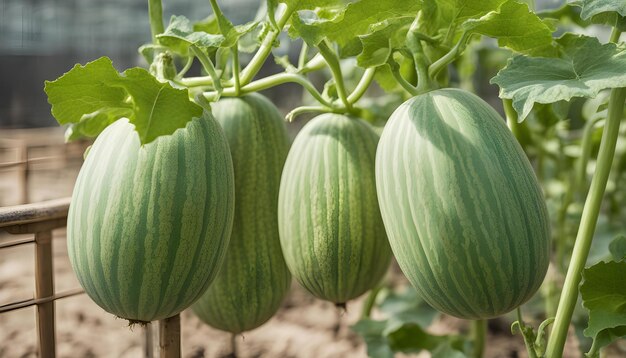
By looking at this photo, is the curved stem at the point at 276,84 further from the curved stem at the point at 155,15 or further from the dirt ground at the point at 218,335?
the dirt ground at the point at 218,335

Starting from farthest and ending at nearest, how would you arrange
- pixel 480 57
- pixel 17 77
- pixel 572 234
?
pixel 17 77 < pixel 480 57 < pixel 572 234

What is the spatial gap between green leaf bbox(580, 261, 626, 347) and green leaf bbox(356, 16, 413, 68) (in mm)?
272

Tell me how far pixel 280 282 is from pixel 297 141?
0.56 feet

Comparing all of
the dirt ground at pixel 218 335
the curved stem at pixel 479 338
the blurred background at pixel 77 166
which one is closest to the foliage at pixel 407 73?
the curved stem at pixel 479 338

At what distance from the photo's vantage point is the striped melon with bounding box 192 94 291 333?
0.75 meters

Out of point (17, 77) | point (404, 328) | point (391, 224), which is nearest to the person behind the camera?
point (391, 224)

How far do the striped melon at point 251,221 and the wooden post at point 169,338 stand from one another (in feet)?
0.13

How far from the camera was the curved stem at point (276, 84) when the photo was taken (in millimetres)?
718

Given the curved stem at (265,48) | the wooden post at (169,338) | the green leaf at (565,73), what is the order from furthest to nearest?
the wooden post at (169,338)
the curved stem at (265,48)
the green leaf at (565,73)

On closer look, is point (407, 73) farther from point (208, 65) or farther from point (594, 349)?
point (594, 349)


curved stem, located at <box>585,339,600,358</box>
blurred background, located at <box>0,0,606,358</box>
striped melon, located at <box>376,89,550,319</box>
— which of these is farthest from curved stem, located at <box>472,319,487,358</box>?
blurred background, located at <box>0,0,606,358</box>

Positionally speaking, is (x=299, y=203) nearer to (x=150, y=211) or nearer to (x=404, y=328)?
(x=150, y=211)

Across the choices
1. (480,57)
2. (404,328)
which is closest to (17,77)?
(480,57)

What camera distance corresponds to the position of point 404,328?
1.04m
